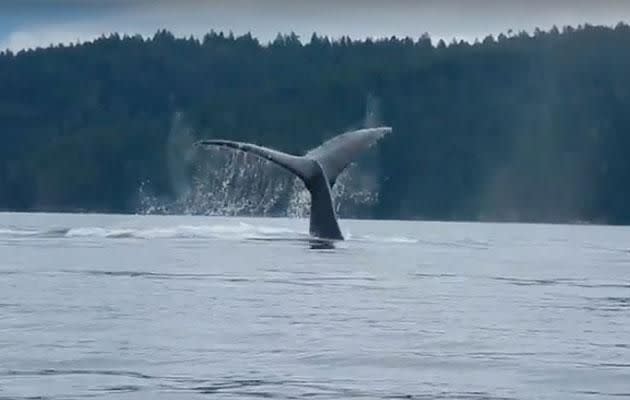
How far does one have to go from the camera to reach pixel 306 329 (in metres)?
18.9

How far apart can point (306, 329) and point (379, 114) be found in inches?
5374

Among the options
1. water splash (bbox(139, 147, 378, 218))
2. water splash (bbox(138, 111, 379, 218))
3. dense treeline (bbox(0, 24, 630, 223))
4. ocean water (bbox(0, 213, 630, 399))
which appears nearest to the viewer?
ocean water (bbox(0, 213, 630, 399))

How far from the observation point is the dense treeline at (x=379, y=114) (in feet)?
464

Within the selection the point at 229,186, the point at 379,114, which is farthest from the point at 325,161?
the point at 379,114

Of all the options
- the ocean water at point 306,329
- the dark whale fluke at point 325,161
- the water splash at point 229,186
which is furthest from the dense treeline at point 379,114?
the ocean water at point 306,329

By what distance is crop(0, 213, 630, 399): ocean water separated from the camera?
48.6 feet

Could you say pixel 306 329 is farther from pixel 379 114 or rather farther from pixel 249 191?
pixel 379 114

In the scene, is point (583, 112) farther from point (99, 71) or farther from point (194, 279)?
point (194, 279)

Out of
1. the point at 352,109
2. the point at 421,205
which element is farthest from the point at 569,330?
the point at 352,109

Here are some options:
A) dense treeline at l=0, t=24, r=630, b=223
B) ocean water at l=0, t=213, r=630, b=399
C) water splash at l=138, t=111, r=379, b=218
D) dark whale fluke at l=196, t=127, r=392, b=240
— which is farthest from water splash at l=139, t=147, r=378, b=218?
ocean water at l=0, t=213, r=630, b=399

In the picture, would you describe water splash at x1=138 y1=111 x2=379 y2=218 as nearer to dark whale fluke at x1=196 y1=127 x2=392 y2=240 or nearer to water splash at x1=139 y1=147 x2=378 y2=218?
water splash at x1=139 y1=147 x2=378 y2=218

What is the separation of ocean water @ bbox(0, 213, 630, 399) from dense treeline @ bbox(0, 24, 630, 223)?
10412 cm

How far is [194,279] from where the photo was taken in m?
26.9

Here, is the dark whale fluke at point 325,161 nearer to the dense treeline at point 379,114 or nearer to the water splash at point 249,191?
the water splash at point 249,191
